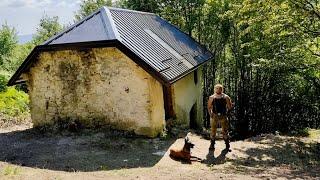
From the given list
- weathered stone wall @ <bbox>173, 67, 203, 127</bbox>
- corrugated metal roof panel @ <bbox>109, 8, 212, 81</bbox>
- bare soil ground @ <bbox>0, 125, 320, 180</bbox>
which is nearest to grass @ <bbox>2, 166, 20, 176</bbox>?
bare soil ground @ <bbox>0, 125, 320, 180</bbox>

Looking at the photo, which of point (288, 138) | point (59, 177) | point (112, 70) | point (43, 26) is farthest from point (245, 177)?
point (43, 26)

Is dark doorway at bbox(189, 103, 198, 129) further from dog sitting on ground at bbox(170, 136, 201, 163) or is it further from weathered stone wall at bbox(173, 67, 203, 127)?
dog sitting on ground at bbox(170, 136, 201, 163)

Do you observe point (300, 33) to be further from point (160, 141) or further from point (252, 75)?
point (252, 75)

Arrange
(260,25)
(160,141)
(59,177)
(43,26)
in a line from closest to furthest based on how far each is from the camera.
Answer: (59,177) → (160,141) → (260,25) → (43,26)

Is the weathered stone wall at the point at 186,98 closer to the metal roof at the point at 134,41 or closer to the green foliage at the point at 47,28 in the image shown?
the metal roof at the point at 134,41

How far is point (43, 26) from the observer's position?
147ft

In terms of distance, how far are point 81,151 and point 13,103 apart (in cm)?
1087

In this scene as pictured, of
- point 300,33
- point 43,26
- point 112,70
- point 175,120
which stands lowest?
point 175,120

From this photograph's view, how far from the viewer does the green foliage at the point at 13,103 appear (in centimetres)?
2062

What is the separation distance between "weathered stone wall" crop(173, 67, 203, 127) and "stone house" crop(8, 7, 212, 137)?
0.16 metres

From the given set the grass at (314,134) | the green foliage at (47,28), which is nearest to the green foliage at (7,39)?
the green foliage at (47,28)

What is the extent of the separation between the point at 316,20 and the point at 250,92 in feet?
42.5

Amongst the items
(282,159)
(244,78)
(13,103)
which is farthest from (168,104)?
(244,78)

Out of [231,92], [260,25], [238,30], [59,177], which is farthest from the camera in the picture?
[231,92]
